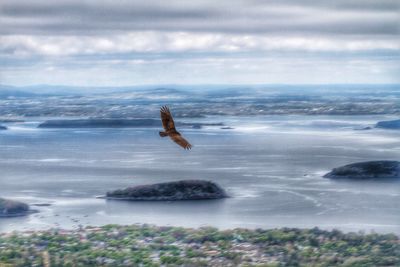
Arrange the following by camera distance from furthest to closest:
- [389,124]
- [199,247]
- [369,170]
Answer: [389,124] < [369,170] < [199,247]

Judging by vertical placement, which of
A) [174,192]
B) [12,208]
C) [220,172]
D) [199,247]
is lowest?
[199,247]

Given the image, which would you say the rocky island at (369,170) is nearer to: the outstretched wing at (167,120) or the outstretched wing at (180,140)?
the outstretched wing at (180,140)

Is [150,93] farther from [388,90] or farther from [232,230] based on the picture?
[388,90]

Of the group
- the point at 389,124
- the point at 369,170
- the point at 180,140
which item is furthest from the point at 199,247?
the point at 389,124

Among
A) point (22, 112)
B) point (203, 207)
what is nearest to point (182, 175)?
point (203, 207)

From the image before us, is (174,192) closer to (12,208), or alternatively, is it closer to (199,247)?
(199,247)

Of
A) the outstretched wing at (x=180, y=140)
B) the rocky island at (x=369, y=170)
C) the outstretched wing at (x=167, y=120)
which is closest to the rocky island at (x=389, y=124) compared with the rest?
the rocky island at (x=369, y=170)

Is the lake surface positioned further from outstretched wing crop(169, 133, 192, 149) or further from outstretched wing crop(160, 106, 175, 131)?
outstretched wing crop(160, 106, 175, 131)
